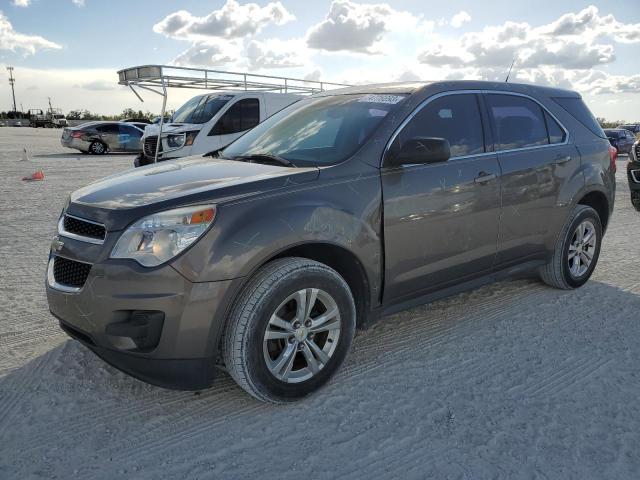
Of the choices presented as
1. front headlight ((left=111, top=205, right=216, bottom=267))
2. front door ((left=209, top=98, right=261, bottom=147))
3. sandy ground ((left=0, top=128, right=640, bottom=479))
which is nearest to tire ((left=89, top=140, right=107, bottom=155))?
front door ((left=209, top=98, right=261, bottom=147))

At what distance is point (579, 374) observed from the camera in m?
3.34

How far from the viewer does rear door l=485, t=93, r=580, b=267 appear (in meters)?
4.05

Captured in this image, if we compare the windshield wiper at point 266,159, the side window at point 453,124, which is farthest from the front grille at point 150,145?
the side window at point 453,124

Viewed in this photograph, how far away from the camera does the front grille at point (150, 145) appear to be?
484 inches

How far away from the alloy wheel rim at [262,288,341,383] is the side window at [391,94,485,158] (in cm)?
118

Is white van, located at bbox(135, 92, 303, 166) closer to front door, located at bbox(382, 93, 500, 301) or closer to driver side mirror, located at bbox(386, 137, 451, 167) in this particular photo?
front door, located at bbox(382, 93, 500, 301)

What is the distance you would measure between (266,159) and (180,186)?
2.47 ft

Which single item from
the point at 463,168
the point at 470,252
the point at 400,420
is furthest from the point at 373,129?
the point at 400,420

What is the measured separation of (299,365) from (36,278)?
3141mm

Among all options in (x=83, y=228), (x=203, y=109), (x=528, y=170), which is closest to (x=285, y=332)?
(x=83, y=228)

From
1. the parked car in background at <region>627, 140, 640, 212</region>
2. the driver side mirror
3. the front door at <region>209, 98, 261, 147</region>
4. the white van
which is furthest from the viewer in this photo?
the front door at <region>209, 98, 261, 147</region>

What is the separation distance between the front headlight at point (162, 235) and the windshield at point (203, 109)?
9.64 m

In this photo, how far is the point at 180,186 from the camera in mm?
3004

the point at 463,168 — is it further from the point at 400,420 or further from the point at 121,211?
the point at 121,211
